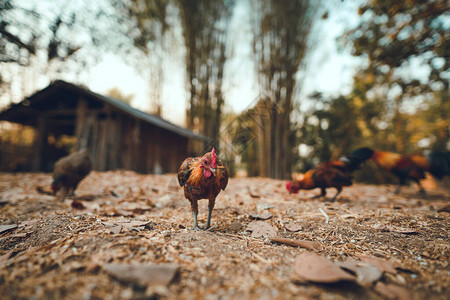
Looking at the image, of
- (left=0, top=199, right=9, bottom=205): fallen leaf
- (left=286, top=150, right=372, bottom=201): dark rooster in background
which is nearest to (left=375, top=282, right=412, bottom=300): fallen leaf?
(left=286, top=150, right=372, bottom=201): dark rooster in background

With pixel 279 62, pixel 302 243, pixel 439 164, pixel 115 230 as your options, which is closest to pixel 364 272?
pixel 302 243

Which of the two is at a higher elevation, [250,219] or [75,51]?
[75,51]

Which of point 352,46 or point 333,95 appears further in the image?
point 333,95

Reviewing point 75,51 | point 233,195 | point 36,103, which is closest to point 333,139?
point 233,195

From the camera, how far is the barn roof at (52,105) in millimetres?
8367

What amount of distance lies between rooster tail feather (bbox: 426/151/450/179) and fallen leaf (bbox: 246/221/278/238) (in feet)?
18.6

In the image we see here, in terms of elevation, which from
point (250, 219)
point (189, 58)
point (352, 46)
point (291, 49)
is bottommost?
point (250, 219)

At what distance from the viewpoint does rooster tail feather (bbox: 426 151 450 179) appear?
5.49m

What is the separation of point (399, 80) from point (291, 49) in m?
4.03

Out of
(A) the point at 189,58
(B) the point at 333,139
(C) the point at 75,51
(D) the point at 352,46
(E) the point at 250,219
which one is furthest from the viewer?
(A) the point at 189,58

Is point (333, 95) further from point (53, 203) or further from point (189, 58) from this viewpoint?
point (53, 203)

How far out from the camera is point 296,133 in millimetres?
9625

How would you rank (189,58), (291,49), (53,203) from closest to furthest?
(53,203)
(291,49)
(189,58)

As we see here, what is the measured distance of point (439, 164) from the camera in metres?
5.49
